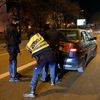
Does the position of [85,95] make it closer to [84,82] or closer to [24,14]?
[84,82]

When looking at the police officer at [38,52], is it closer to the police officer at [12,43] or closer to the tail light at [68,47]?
the police officer at [12,43]

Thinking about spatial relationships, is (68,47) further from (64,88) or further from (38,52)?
(38,52)

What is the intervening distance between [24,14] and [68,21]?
107 ft

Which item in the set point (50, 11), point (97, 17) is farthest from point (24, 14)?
point (97, 17)

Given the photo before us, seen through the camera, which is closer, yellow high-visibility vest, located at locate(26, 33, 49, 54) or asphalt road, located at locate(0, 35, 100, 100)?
asphalt road, located at locate(0, 35, 100, 100)

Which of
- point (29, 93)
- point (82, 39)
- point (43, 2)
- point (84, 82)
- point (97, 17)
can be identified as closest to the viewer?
point (29, 93)

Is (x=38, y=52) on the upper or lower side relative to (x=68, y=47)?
upper

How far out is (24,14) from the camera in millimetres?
51094

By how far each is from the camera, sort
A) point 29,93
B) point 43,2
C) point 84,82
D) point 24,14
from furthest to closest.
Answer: point 43,2, point 24,14, point 84,82, point 29,93

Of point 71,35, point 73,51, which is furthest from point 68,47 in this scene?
point 71,35

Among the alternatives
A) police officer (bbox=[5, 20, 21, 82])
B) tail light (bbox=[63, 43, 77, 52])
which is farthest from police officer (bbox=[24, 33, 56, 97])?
tail light (bbox=[63, 43, 77, 52])

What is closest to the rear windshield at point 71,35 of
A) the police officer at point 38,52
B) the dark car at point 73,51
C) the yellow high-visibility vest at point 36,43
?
the dark car at point 73,51

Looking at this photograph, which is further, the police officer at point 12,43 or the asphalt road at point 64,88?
the police officer at point 12,43

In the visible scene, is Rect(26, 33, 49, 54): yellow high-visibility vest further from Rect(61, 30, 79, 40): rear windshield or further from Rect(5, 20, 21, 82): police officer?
Rect(61, 30, 79, 40): rear windshield
